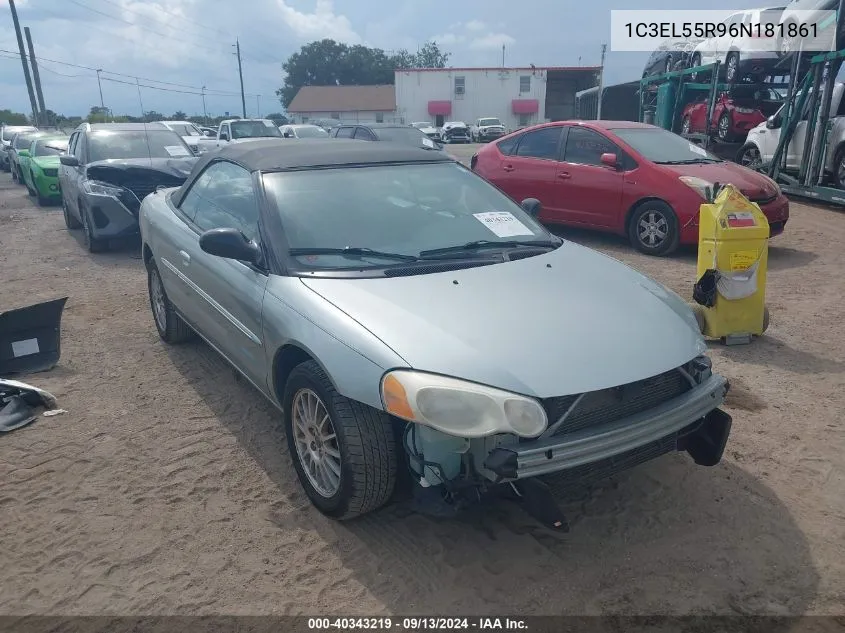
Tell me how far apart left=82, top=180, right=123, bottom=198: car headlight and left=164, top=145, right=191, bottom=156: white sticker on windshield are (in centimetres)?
114

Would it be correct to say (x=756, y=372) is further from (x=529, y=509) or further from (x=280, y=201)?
(x=280, y=201)

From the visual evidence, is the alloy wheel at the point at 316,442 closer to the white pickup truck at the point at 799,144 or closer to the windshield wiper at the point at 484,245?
the windshield wiper at the point at 484,245

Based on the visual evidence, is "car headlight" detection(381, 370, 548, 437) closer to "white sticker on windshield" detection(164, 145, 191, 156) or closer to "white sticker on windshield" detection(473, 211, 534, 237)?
"white sticker on windshield" detection(473, 211, 534, 237)

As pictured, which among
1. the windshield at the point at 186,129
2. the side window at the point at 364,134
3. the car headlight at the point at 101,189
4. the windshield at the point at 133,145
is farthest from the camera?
the windshield at the point at 186,129

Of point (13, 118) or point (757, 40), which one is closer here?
point (757, 40)

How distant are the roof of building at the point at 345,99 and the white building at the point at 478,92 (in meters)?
7.24

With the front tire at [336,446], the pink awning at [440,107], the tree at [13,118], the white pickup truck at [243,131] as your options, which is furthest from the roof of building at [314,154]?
the pink awning at [440,107]

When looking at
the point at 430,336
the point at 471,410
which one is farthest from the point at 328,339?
the point at 471,410

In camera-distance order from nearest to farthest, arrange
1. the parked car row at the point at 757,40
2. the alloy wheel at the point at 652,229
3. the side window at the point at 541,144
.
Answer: the alloy wheel at the point at 652,229, the side window at the point at 541,144, the parked car row at the point at 757,40

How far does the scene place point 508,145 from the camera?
30.9 feet

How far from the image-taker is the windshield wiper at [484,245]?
330 cm

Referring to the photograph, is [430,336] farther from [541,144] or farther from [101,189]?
[101,189]

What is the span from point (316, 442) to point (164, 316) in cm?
274

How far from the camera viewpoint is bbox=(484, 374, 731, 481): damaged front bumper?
2345 mm
